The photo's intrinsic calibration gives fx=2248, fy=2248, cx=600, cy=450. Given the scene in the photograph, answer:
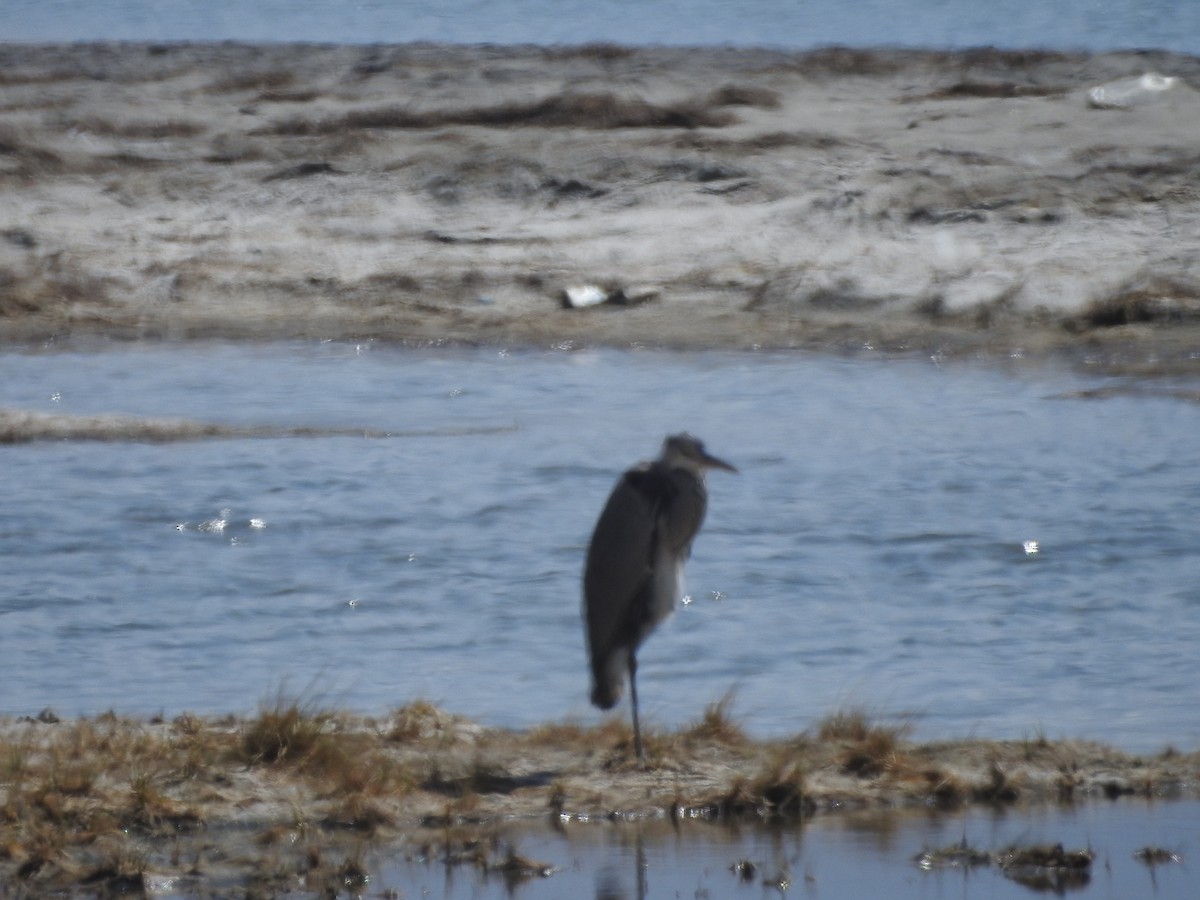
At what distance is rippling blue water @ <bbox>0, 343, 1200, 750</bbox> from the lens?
8.44m

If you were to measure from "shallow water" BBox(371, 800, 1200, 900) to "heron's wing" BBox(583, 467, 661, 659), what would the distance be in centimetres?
115

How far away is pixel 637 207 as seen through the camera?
62.7ft

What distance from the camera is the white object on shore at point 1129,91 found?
20.7m

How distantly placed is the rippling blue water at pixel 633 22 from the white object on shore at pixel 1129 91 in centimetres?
582

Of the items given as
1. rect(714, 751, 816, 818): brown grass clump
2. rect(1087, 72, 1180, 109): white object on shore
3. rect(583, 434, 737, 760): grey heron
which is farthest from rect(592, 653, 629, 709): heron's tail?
rect(1087, 72, 1180, 109): white object on shore

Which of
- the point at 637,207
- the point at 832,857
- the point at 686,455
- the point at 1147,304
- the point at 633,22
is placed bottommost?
the point at 832,857

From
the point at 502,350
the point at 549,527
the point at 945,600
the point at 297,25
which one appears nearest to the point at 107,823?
the point at 945,600

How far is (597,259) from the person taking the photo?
18.3m

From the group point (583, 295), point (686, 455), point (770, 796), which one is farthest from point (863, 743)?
Answer: point (583, 295)

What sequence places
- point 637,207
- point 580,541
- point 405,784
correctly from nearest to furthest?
point 405,784
point 580,541
point 637,207

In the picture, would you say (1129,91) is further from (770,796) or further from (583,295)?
(770,796)

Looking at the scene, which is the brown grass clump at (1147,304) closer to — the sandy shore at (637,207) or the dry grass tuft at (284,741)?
the sandy shore at (637,207)

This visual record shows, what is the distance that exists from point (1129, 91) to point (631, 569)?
15.0 metres

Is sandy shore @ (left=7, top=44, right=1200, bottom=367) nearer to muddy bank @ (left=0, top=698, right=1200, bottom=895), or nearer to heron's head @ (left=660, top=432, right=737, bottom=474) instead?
heron's head @ (left=660, top=432, right=737, bottom=474)
